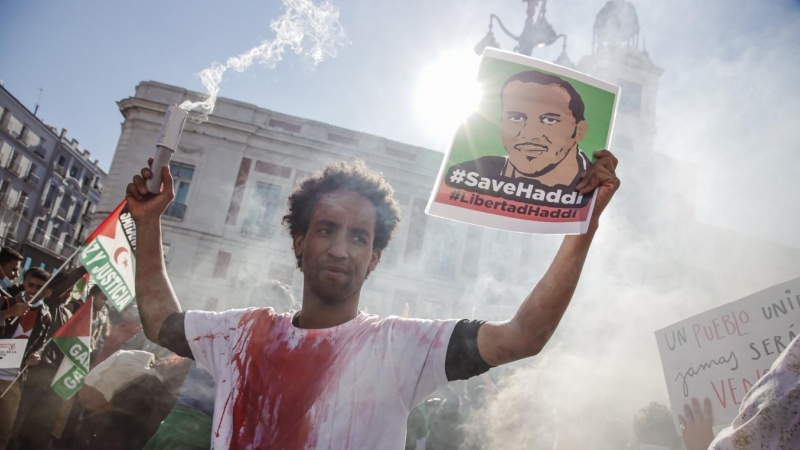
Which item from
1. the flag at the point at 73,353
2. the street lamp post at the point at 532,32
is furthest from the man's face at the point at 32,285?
the street lamp post at the point at 532,32

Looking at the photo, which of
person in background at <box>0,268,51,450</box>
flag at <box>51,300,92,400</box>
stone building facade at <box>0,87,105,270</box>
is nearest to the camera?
person in background at <box>0,268,51,450</box>

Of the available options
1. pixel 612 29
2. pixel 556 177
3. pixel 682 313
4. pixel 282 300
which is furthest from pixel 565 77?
pixel 612 29

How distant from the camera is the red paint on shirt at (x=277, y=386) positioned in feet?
4.21

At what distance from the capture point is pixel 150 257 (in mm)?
1653

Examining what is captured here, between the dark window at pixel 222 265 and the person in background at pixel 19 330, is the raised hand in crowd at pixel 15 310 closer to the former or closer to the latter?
the person in background at pixel 19 330

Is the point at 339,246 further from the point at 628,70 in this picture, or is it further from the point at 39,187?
the point at 39,187

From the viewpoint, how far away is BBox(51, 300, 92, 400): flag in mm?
4101

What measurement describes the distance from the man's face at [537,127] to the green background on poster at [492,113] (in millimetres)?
29

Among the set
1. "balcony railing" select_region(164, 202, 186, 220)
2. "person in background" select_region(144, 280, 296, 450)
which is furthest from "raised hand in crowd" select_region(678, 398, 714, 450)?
"balcony railing" select_region(164, 202, 186, 220)

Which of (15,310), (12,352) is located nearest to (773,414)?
(12,352)

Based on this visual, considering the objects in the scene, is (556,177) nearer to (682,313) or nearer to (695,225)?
(682,313)

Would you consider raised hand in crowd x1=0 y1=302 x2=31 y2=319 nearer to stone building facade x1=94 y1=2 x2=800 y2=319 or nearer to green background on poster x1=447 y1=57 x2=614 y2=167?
green background on poster x1=447 y1=57 x2=614 y2=167

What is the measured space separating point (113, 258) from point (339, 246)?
12.4 feet

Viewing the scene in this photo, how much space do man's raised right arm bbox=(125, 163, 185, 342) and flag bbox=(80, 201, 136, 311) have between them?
2916 millimetres
